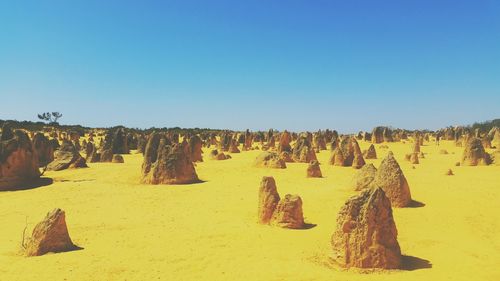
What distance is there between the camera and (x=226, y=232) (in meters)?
13.2

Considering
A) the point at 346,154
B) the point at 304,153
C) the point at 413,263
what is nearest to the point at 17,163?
the point at 304,153

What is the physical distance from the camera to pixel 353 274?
9.66 m

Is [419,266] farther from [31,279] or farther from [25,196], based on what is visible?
[25,196]

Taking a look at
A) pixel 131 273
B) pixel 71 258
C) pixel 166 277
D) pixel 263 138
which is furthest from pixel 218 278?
pixel 263 138

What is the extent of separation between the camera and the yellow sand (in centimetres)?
992

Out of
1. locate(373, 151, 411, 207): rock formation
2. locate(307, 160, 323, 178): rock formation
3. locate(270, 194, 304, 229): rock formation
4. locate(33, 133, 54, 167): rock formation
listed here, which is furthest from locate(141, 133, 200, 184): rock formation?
locate(33, 133, 54, 167): rock formation

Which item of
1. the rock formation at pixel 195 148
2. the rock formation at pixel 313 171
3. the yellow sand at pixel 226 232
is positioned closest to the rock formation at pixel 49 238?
the yellow sand at pixel 226 232

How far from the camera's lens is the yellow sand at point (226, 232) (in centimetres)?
992

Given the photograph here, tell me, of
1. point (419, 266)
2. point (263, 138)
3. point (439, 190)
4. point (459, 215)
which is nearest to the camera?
point (419, 266)

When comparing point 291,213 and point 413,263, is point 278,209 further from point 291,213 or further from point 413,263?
point 413,263

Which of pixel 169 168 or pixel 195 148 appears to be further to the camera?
pixel 195 148

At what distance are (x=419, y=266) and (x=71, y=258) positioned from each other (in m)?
8.15

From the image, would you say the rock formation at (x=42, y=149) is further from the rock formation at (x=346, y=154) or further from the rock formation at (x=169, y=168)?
the rock formation at (x=346, y=154)

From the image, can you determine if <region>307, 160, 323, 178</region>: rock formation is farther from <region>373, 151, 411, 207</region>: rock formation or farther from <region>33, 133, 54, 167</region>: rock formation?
<region>33, 133, 54, 167</region>: rock formation
